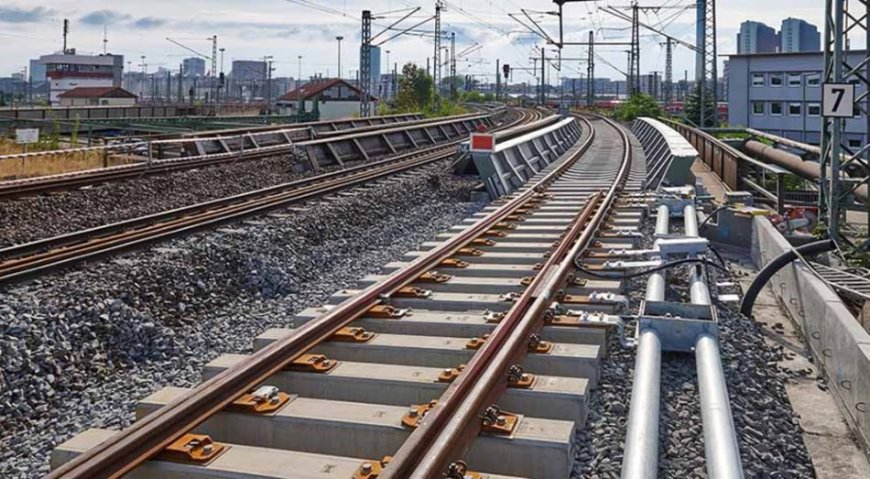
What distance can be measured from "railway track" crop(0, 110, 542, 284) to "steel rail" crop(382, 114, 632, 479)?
179 inches

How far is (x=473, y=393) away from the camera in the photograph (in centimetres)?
372

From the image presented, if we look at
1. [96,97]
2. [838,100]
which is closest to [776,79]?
[838,100]

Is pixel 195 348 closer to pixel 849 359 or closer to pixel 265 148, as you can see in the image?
pixel 849 359

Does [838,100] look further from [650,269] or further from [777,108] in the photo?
[777,108]

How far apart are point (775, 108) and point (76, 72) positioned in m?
72.0

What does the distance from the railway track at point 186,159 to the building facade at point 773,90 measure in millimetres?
39258

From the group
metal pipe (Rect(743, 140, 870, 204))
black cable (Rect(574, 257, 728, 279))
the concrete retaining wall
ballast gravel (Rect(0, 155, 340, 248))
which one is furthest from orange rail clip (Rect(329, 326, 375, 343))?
metal pipe (Rect(743, 140, 870, 204))

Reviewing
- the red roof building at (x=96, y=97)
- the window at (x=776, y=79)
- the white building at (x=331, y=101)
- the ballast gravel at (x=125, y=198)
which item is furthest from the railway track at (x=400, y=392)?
the red roof building at (x=96, y=97)

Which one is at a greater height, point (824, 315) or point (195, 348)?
point (824, 315)

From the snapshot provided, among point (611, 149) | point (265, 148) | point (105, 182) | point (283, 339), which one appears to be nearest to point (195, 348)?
point (283, 339)

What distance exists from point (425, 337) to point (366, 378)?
85 cm

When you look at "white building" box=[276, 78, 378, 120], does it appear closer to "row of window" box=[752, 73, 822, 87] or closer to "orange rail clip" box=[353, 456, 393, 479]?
"row of window" box=[752, 73, 822, 87]

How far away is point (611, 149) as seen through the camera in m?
23.9

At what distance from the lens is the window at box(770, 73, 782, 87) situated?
55812 millimetres
